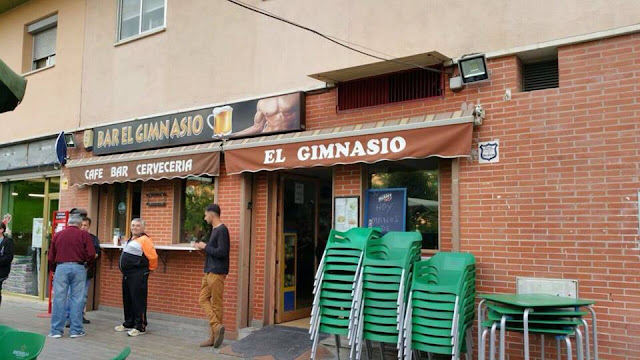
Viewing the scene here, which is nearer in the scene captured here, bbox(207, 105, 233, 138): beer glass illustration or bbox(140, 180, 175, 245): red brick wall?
bbox(207, 105, 233, 138): beer glass illustration

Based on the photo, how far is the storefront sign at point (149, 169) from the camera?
8.53m

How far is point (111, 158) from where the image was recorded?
10008 millimetres

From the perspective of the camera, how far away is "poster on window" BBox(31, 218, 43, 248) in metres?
12.3

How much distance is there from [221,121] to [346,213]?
2.76 m

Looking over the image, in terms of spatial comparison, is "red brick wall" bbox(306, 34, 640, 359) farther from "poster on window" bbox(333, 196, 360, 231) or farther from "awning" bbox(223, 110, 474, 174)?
"poster on window" bbox(333, 196, 360, 231)

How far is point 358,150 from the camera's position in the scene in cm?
685

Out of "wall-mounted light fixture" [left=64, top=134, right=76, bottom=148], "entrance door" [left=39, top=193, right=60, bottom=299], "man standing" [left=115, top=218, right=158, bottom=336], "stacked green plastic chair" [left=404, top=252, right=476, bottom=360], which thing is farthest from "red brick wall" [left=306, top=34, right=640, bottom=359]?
"entrance door" [left=39, top=193, right=60, bottom=299]

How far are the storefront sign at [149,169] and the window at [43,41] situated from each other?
371cm

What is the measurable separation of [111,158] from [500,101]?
23.3 ft

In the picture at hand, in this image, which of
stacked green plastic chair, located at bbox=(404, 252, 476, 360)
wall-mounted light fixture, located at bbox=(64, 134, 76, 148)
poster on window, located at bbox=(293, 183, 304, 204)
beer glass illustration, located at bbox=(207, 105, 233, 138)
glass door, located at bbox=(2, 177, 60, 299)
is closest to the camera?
stacked green plastic chair, located at bbox=(404, 252, 476, 360)

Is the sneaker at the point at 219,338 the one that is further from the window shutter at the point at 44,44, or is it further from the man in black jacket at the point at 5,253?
the window shutter at the point at 44,44

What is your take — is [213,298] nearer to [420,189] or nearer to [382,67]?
[420,189]

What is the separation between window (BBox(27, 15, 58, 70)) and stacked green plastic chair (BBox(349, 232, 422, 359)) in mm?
10184

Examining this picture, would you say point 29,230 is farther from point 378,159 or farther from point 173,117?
point 378,159
